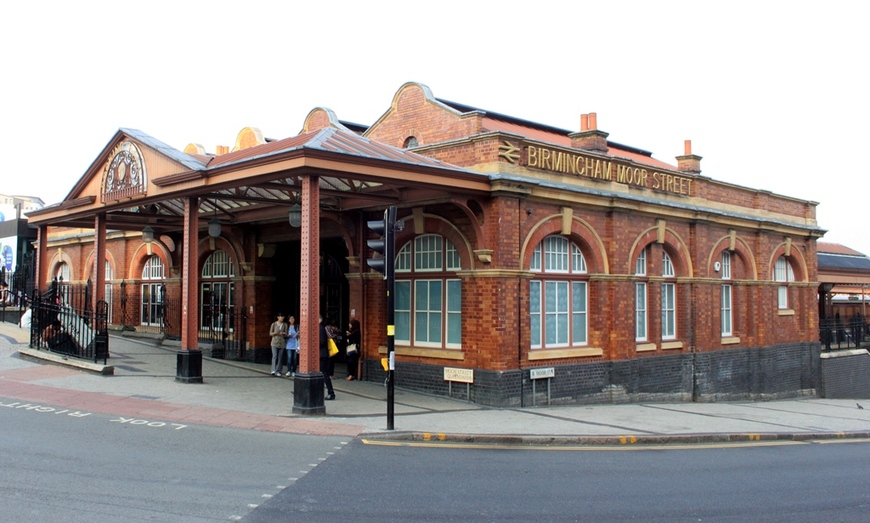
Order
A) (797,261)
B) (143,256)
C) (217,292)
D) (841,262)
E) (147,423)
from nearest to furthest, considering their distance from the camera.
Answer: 1. (147,423)
2. (217,292)
3. (797,261)
4. (143,256)
5. (841,262)

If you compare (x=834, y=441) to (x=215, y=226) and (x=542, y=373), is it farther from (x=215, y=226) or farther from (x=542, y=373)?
(x=215, y=226)

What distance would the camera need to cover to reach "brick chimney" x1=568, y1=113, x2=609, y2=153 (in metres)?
17.5

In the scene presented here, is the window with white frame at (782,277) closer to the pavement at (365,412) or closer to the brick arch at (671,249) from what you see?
the brick arch at (671,249)

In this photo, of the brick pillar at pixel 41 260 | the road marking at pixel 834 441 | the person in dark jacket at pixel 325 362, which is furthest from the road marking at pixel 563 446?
the brick pillar at pixel 41 260

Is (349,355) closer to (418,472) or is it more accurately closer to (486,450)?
(486,450)

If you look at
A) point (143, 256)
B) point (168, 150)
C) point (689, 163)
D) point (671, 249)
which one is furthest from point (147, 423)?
point (689, 163)

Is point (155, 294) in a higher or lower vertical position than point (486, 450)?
higher

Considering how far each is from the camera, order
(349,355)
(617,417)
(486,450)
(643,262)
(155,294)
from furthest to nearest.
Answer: (155,294), (643,262), (349,355), (617,417), (486,450)

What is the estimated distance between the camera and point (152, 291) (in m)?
24.7

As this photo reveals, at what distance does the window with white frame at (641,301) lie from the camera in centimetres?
1811

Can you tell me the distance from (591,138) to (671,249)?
155 inches

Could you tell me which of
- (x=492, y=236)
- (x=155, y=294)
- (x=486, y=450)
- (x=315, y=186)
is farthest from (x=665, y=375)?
(x=155, y=294)

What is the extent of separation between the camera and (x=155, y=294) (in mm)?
24625

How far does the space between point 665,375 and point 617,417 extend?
16.0 feet
